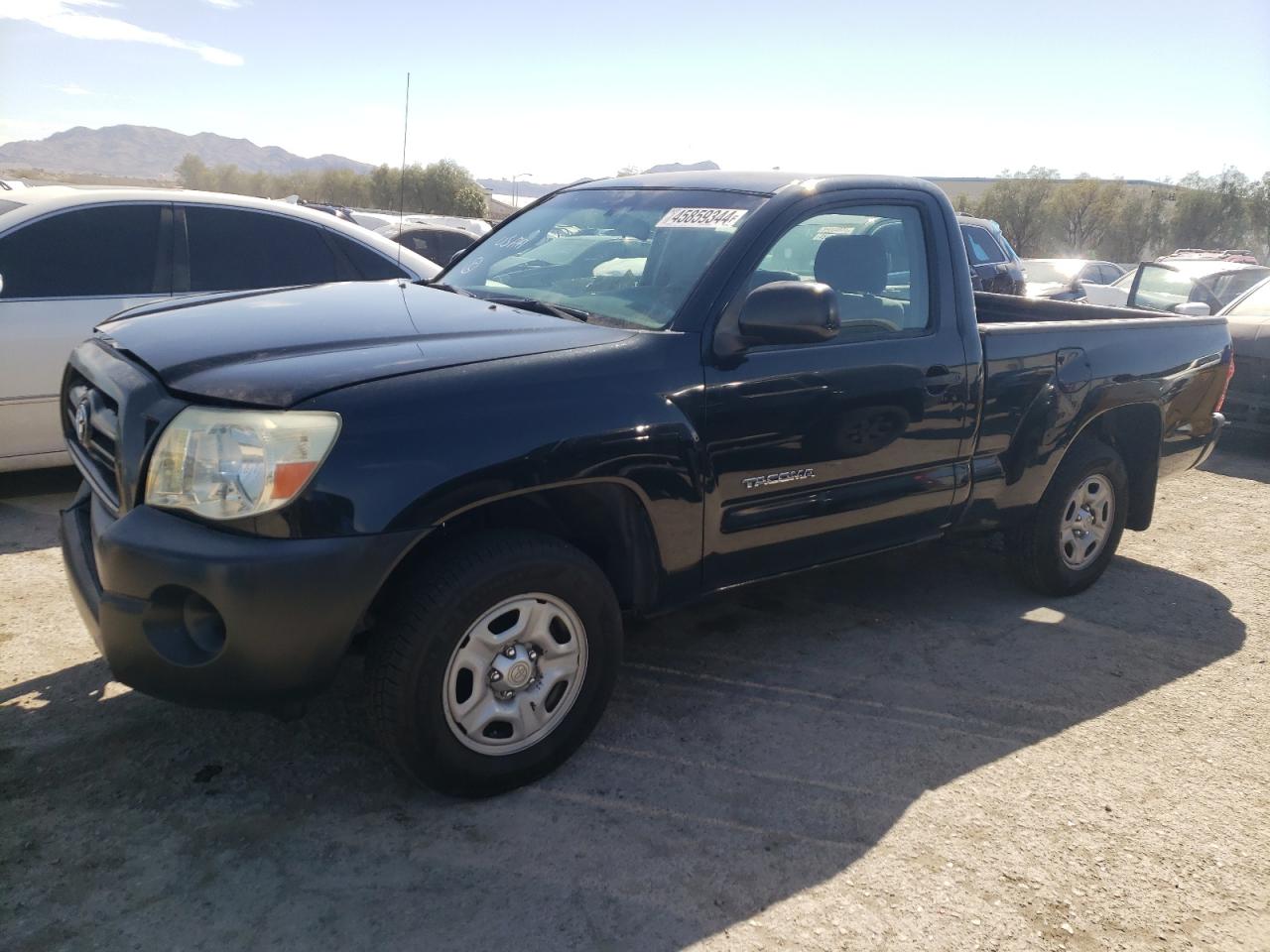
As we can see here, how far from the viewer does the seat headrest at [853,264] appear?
145 inches

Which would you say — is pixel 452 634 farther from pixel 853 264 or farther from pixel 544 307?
pixel 853 264

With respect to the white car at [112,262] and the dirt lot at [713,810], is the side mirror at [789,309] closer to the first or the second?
the dirt lot at [713,810]

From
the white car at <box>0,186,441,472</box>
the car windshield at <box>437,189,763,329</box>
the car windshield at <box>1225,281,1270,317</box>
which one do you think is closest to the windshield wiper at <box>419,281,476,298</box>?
the car windshield at <box>437,189,763,329</box>

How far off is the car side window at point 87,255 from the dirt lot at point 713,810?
1.63m

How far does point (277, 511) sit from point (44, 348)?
10.9 ft

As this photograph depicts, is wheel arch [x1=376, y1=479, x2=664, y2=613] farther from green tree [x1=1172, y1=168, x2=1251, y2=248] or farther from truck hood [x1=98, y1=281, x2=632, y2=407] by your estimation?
green tree [x1=1172, y1=168, x2=1251, y2=248]

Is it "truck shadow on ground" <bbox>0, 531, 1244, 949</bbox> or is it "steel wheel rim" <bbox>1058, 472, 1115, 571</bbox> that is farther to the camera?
"steel wheel rim" <bbox>1058, 472, 1115, 571</bbox>

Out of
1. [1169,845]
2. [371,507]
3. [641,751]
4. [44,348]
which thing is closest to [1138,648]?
[1169,845]

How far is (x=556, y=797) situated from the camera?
2914 mm

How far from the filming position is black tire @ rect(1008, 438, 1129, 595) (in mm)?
4449

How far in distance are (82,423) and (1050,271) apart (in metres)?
18.7

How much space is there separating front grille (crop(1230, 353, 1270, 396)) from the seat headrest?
5.98 metres

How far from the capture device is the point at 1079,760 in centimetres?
330

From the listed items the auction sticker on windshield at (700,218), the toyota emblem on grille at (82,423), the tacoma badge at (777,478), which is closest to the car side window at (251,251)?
the toyota emblem on grille at (82,423)
